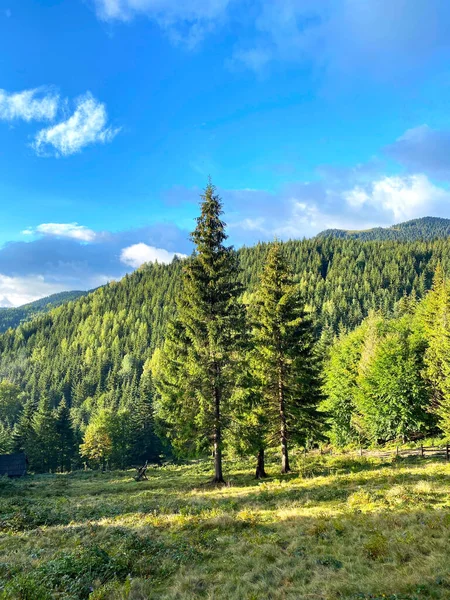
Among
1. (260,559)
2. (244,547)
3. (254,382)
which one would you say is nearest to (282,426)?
(254,382)

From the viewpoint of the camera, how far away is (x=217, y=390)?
69.7ft

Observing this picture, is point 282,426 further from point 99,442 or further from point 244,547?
point 99,442

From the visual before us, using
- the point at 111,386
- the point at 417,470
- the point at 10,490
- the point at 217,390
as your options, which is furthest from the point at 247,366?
the point at 111,386

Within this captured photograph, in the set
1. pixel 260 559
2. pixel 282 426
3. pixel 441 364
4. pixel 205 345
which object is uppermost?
pixel 205 345

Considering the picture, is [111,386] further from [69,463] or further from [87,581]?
[87,581]

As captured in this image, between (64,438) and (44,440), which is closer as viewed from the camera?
(44,440)

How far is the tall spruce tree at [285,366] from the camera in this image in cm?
2269

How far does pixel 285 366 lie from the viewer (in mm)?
23141

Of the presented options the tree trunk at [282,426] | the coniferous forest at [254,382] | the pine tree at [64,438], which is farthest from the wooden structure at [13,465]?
the tree trunk at [282,426]

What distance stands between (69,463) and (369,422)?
→ 58.2 meters

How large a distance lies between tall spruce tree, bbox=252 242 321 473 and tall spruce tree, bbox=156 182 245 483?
2.31 metres

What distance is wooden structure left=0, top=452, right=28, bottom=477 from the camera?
49156mm

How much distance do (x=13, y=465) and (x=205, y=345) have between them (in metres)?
47.1

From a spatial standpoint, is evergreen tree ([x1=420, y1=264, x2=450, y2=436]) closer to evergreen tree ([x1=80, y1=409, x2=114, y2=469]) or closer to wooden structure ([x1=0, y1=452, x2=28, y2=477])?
evergreen tree ([x1=80, y1=409, x2=114, y2=469])
